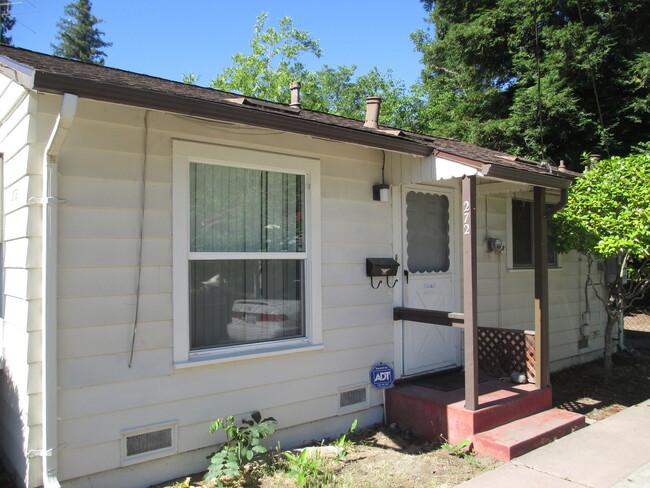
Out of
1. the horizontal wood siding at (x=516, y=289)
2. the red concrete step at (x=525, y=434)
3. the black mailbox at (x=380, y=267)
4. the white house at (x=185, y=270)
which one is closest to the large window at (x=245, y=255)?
the white house at (x=185, y=270)

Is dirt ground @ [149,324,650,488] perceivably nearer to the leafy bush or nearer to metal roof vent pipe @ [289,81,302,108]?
the leafy bush

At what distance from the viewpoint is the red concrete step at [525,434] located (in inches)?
160

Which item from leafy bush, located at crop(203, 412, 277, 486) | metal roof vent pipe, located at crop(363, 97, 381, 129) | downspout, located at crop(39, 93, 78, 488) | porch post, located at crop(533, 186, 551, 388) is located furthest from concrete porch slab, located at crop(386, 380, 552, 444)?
downspout, located at crop(39, 93, 78, 488)

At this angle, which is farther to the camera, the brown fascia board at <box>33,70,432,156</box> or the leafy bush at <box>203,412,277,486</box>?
the leafy bush at <box>203,412,277,486</box>

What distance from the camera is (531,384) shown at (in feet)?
17.0

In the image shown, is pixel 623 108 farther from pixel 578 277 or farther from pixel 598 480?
pixel 598 480

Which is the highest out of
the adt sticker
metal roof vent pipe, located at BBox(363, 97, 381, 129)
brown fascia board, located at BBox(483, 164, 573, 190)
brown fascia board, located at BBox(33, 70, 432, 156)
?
metal roof vent pipe, located at BBox(363, 97, 381, 129)

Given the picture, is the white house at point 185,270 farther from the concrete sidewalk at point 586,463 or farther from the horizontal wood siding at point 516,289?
the concrete sidewalk at point 586,463

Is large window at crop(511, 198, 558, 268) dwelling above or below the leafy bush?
above

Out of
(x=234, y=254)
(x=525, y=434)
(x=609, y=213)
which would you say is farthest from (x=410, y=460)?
(x=609, y=213)

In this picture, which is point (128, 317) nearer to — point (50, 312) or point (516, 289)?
point (50, 312)

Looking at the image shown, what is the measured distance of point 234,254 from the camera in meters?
4.11

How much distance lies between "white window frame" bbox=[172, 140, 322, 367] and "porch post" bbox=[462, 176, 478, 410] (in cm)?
130

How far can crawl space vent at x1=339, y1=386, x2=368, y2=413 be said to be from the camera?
4.68 metres
